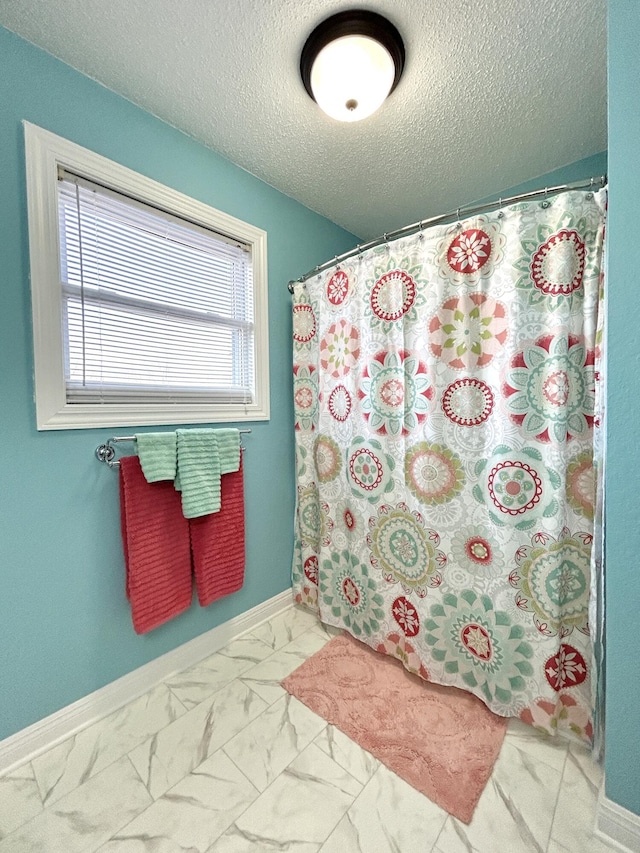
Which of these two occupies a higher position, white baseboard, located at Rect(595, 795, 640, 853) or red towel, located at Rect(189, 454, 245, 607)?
red towel, located at Rect(189, 454, 245, 607)

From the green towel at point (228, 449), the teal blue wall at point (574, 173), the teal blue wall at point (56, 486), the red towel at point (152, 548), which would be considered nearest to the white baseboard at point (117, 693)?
the teal blue wall at point (56, 486)

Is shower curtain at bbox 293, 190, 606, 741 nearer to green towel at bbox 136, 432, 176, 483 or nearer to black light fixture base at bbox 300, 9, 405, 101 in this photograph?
black light fixture base at bbox 300, 9, 405, 101

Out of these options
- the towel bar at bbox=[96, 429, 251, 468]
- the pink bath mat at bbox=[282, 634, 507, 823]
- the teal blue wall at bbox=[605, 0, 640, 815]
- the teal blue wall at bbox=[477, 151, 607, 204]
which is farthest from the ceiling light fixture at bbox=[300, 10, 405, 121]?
the pink bath mat at bbox=[282, 634, 507, 823]

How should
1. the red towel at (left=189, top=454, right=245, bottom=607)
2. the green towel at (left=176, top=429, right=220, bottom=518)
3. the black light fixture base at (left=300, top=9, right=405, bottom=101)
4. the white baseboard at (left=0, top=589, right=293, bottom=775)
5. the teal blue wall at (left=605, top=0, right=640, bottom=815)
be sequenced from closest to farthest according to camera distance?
the teal blue wall at (left=605, top=0, right=640, bottom=815)
the black light fixture base at (left=300, top=9, right=405, bottom=101)
the white baseboard at (left=0, top=589, right=293, bottom=775)
the green towel at (left=176, top=429, right=220, bottom=518)
the red towel at (left=189, top=454, right=245, bottom=607)

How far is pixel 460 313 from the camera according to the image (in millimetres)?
1206

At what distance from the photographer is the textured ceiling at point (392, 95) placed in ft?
3.12

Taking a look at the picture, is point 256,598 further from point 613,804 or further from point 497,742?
point 613,804

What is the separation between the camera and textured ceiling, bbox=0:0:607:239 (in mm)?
951

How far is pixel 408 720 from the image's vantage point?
1192 millimetres

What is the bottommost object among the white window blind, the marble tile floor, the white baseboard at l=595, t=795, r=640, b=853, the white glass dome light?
the marble tile floor

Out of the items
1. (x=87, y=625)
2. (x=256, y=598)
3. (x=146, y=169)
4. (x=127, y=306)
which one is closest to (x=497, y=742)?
(x=256, y=598)

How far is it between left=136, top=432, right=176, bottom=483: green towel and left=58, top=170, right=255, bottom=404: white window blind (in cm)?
17

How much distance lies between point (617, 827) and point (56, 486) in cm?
187

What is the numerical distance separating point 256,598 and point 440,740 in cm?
97
